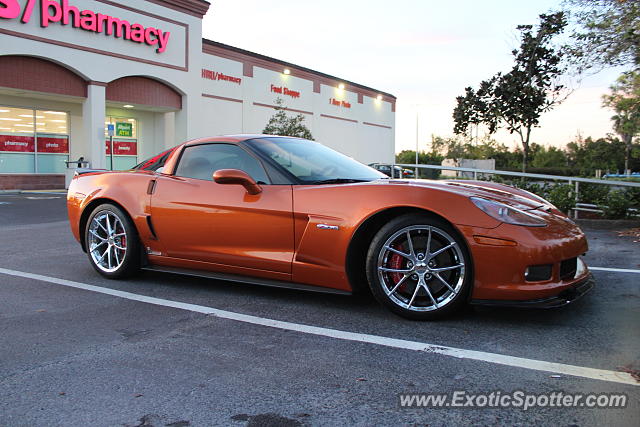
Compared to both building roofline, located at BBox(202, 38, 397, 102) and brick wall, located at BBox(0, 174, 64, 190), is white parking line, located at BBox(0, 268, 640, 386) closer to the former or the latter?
brick wall, located at BBox(0, 174, 64, 190)

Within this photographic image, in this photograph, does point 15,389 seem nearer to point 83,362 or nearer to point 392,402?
point 83,362

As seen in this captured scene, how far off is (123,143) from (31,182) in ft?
15.9

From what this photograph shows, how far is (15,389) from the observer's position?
2.63m

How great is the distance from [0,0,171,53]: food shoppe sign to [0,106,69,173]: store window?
4557 millimetres

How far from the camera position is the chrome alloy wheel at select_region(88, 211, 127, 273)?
511 centimetres

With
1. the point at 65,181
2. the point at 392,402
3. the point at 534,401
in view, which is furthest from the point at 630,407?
the point at 65,181

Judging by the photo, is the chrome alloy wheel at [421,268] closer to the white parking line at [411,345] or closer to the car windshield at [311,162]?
the white parking line at [411,345]

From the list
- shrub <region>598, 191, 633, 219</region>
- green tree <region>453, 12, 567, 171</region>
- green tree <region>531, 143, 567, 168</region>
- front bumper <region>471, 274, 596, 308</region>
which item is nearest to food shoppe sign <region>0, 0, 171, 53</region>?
green tree <region>453, 12, 567, 171</region>

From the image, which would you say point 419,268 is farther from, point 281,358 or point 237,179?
point 237,179

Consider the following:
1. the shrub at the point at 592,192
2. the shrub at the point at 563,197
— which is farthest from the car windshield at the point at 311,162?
the shrub at the point at 592,192

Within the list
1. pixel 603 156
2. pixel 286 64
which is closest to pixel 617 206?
pixel 286 64

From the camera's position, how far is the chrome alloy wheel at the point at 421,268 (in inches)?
141

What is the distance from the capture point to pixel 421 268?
3643 millimetres

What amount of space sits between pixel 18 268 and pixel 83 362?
3252 millimetres
